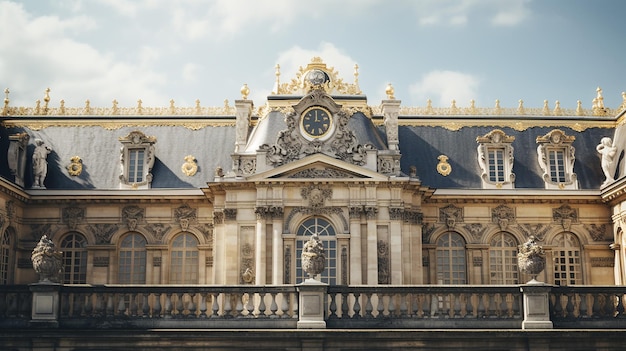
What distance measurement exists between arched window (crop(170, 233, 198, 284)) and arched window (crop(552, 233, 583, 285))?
54.9ft

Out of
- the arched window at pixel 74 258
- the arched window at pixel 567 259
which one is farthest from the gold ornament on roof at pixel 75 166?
the arched window at pixel 567 259

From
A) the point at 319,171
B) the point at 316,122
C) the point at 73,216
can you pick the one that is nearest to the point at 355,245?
the point at 319,171

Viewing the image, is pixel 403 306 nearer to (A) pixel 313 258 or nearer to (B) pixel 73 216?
(A) pixel 313 258

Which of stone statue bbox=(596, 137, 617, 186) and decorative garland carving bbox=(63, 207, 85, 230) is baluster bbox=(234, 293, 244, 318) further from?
stone statue bbox=(596, 137, 617, 186)

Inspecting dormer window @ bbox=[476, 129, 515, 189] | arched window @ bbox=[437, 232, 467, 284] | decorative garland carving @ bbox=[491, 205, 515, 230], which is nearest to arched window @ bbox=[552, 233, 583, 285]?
decorative garland carving @ bbox=[491, 205, 515, 230]

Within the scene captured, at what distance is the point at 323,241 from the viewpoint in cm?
3800

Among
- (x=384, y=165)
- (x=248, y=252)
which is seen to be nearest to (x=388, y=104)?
(x=384, y=165)

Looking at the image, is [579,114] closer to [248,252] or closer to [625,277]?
[625,277]

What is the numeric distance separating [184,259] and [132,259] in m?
2.41

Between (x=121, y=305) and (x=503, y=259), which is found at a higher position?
(x=503, y=259)

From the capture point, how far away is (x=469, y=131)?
142 feet

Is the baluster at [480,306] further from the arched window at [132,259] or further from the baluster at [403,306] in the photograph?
the arched window at [132,259]

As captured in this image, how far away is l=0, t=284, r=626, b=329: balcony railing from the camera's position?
21.9 meters

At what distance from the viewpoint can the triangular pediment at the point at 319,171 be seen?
1481 inches
